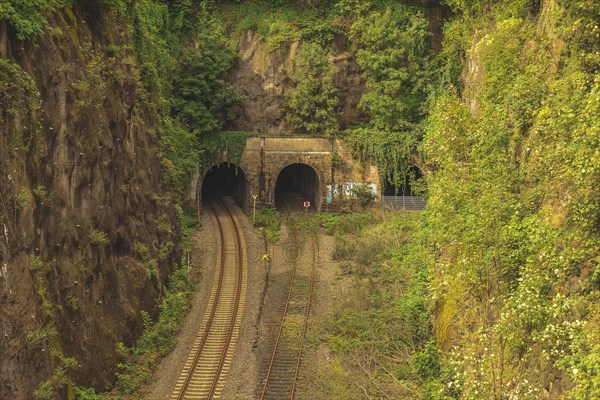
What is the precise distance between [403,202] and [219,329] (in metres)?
20.2

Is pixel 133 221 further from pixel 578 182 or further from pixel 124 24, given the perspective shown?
pixel 578 182

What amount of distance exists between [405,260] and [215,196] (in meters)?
23.9

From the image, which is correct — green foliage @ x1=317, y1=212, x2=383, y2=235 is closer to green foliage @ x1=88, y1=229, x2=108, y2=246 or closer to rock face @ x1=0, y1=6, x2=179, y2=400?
rock face @ x1=0, y1=6, x2=179, y2=400

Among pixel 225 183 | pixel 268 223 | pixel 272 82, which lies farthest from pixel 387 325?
pixel 225 183

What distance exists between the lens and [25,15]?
16.8 metres

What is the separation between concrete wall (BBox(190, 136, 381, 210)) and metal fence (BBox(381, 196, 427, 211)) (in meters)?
0.93

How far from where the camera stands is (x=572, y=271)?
11812 mm

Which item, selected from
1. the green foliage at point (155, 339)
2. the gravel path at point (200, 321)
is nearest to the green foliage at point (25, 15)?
the green foliage at point (155, 339)

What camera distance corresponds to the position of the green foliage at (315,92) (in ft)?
137

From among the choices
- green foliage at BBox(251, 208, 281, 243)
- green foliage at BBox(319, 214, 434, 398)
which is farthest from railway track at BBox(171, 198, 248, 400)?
green foliage at BBox(319, 214, 434, 398)

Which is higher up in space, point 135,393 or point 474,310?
point 474,310

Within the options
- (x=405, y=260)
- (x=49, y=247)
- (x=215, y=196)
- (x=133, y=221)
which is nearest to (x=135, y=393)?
(x=49, y=247)

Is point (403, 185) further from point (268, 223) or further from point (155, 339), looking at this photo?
point (155, 339)

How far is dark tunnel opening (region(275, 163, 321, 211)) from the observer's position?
1743 inches
